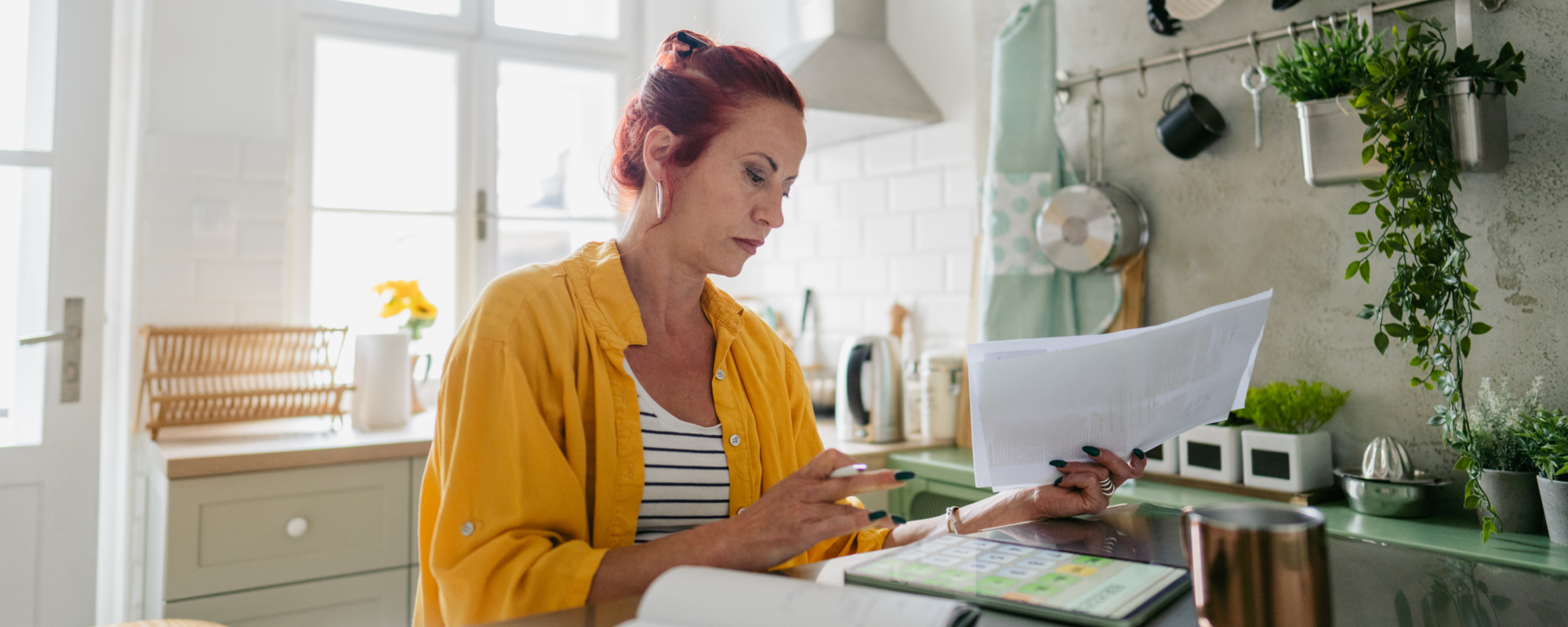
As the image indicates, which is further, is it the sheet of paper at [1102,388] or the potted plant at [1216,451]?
the potted plant at [1216,451]

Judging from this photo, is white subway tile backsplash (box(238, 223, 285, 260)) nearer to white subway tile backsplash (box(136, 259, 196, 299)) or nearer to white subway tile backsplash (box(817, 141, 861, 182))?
white subway tile backsplash (box(136, 259, 196, 299))

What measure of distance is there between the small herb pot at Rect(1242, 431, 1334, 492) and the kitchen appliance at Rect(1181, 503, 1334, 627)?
44.6 inches

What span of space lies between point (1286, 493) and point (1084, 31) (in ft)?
3.50

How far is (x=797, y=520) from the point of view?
86 centimetres

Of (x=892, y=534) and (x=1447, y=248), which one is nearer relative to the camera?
(x=892, y=534)

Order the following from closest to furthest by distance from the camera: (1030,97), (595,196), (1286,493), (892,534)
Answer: (892,534), (1286,493), (1030,97), (595,196)

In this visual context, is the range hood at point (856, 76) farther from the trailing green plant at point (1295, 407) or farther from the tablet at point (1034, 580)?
the tablet at point (1034, 580)

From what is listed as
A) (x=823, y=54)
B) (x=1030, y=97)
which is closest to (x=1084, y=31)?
(x=1030, y=97)

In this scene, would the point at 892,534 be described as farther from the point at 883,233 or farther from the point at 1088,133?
the point at 883,233

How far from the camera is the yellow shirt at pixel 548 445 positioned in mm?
915

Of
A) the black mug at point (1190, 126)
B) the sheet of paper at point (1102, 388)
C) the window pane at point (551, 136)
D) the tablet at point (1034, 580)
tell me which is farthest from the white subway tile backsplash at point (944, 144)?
the tablet at point (1034, 580)

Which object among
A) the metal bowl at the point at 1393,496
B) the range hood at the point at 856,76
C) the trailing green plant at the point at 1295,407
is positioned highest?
the range hood at the point at 856,76

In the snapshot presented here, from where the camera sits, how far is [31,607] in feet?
7.12

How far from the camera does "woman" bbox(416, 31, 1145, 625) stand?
2.94ft
